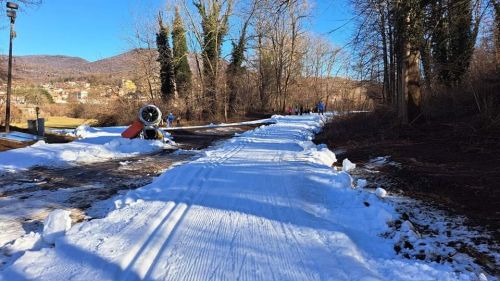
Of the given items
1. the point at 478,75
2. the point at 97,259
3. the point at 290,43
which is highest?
the point at 290,43

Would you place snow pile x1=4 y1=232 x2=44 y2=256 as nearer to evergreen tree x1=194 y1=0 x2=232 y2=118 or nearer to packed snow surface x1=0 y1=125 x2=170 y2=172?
packed snow surface x1=0 y1=125 x2=170 y2=172

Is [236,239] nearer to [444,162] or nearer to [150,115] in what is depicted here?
[444,162]

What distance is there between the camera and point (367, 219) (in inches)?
236

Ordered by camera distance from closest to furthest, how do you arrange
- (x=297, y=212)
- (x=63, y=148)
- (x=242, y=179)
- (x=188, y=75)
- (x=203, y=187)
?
1. (x=297, y=212)
2. (x=203, y=187)
3. (x=242, y=179)
4. (x=63, y=148)
5. (x=188, y=75)

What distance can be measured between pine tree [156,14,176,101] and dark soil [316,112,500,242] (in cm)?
3340

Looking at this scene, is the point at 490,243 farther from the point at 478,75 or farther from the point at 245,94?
the point at 245,94

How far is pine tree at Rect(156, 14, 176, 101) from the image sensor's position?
156ft

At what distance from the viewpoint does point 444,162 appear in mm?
9641

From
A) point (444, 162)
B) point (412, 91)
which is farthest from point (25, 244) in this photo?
point (412, 91)

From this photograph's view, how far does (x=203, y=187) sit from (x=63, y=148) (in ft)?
27.2

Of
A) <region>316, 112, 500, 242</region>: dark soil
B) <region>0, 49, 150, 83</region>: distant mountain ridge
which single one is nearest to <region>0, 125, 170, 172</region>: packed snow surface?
<region>316, 112, 500, 242</region>: dark soil

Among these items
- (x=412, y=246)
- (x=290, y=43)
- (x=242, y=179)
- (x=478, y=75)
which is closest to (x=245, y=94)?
(x=290, y=43)

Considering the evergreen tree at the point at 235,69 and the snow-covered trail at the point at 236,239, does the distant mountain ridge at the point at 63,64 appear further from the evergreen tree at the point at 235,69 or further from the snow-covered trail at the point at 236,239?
the snow-covered trail at the point at 236,239

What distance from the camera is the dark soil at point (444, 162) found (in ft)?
21.8
